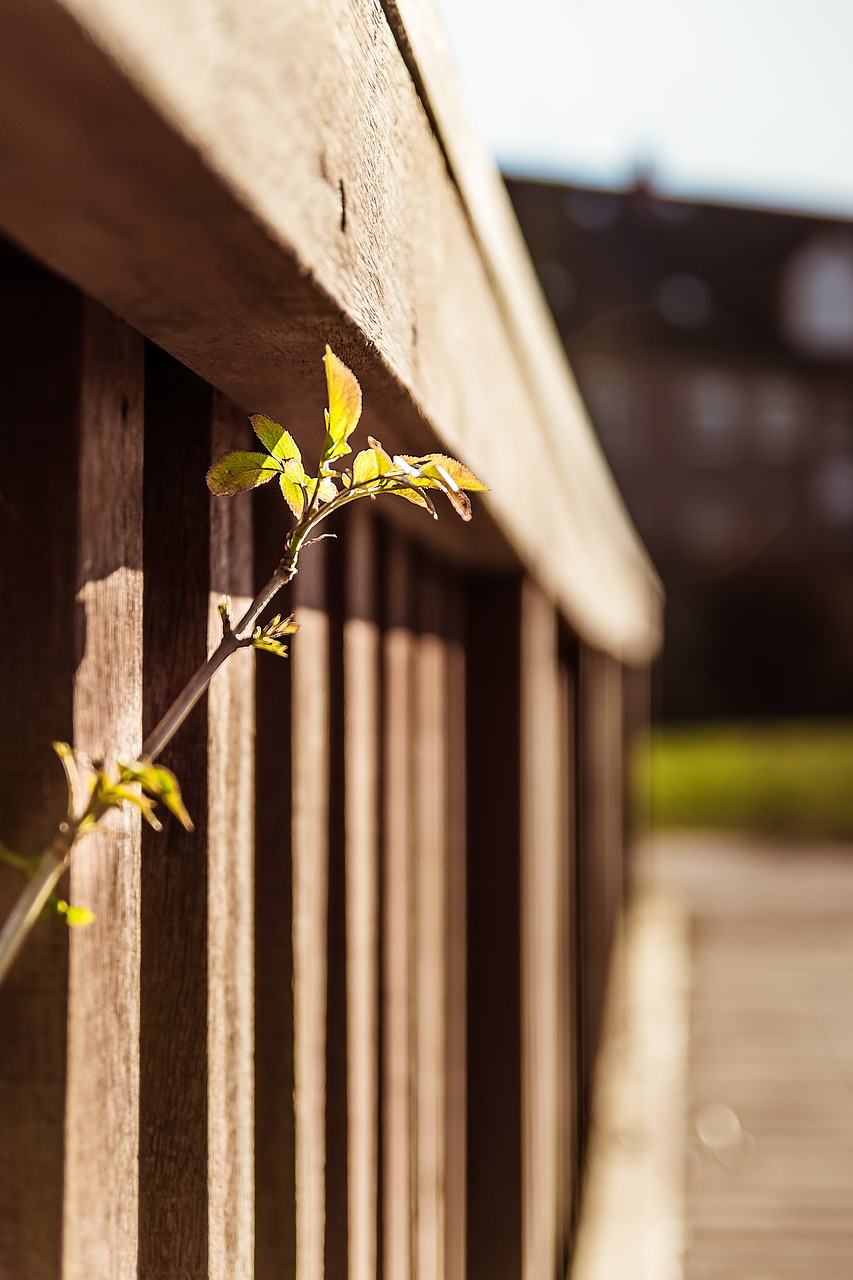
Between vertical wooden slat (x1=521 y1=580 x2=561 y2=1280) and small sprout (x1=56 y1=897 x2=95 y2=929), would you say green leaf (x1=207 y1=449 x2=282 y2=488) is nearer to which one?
small sprout (x1=56 y1=897 x2=95 y2=929)

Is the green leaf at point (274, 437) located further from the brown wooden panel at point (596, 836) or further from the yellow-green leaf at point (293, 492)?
the brown wooden panel at point (596, 836)

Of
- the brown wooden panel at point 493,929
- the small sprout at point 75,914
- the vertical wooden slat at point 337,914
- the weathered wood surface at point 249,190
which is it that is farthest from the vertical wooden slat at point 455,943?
the small sprout at point 75,914

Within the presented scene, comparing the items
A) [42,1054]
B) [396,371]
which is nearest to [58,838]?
[42,1054]

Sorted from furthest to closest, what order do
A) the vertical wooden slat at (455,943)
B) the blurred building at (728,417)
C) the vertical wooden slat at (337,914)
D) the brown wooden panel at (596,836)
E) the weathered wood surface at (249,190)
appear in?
the blurred building at (728,417) → the brown wooden panel at (596,836) → the vertical wooden slat at (455,943) → the vertical wooden slat at (337,914) → the weathered wood surface at (249,190)

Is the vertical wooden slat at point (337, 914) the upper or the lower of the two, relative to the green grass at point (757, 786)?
upper

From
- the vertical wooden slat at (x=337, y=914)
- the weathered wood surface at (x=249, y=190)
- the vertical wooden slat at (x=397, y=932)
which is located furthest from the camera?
the vertical wooden slat at (x=397, y=932)

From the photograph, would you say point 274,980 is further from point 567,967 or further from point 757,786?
point 757,786

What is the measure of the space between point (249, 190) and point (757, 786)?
12.2 meters

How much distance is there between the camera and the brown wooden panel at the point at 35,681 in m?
0.46

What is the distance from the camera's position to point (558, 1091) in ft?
7.30

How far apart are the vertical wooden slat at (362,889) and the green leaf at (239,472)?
0.45 metres

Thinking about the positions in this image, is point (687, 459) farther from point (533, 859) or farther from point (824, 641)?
point (533, 859)

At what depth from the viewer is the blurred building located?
55.3 feet

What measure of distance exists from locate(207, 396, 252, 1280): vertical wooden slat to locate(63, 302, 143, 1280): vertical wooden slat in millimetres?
59
